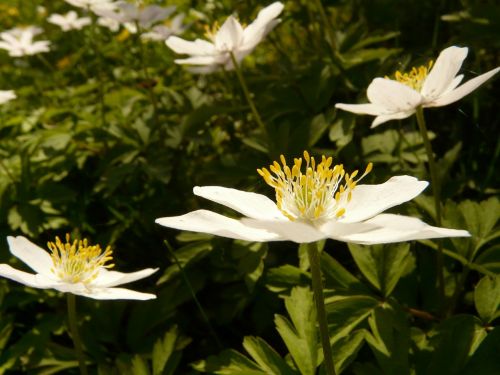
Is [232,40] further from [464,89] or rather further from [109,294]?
[109,294]

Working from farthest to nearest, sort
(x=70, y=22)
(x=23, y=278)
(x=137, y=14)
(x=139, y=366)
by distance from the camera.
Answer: (x=70, y=22) < (x=137, y=14) < (x=139, y=366) < (x=23, y=278)

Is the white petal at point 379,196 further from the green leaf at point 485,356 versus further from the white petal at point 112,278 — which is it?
the white petal at point 112,278

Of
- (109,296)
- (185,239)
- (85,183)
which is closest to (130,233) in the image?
(85,183)

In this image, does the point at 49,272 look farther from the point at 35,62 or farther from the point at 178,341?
the point at 35,62

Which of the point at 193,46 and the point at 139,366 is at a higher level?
the point at 193,46

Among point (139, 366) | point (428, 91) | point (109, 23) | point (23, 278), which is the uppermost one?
point (109, 23)

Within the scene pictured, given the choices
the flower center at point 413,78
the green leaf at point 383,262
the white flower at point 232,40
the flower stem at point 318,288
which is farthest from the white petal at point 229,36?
the flower stem at point 318,288

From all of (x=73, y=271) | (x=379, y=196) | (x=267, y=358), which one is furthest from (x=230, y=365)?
(x=379, y=196)
